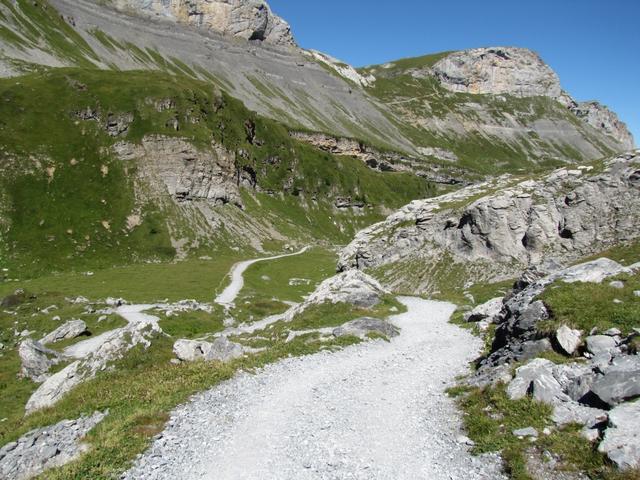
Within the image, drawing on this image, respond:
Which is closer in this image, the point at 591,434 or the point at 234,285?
the point at 591,434

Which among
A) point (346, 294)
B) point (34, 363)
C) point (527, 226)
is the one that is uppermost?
point (527, 226)

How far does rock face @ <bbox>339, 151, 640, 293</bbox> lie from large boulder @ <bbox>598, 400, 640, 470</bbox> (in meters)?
38.0

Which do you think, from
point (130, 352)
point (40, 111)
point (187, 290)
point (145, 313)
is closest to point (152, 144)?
point (40, 111)

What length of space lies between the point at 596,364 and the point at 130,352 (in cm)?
2399

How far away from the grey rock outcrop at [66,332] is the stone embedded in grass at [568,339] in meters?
43.7

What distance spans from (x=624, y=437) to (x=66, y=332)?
46.9 metres

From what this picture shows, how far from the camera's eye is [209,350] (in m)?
26.0

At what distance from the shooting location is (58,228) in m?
100

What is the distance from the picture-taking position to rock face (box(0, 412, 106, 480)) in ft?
50.7

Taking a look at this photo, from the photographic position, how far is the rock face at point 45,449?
15.5 meters

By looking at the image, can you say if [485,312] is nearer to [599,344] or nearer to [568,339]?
[568,339]

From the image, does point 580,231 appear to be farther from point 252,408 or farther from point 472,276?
point 252,408

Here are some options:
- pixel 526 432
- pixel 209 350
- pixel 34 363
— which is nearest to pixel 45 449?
pixel 209 350

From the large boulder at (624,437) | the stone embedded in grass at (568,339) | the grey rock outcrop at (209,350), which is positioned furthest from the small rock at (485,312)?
the large boulder at (624,437)
